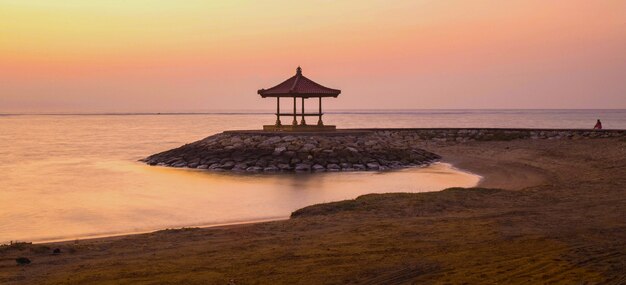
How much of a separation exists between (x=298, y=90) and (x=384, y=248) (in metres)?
23.6

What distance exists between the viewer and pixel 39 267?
7891 mm

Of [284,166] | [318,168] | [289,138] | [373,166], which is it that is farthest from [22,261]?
[289,138]

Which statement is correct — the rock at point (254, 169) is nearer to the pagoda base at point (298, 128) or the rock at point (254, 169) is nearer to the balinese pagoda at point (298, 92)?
the balinese pagoda at point (298, 92)

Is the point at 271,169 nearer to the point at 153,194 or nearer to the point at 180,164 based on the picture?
the point at 180,164

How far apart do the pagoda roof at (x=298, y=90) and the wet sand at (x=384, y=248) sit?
18027 mm

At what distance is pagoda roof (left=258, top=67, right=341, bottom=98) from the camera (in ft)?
104

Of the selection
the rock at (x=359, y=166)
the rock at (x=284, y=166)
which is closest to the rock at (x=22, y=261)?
the rock at (x=284, y=166)

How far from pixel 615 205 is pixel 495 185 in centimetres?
722

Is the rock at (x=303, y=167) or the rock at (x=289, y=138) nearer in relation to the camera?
the rock at (x=303, y=167)

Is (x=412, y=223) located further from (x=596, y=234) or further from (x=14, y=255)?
(x=14, y=255)

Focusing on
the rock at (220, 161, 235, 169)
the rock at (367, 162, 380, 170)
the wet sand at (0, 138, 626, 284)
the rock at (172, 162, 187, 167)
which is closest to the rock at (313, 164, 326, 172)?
the rock at (367, 162, 380, 170)

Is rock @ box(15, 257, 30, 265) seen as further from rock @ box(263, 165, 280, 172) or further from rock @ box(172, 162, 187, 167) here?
rock @ box(172, 162, 187, 167)

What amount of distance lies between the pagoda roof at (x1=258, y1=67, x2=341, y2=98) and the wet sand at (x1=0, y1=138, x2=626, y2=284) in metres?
18.0

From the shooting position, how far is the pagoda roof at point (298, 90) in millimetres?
31648
